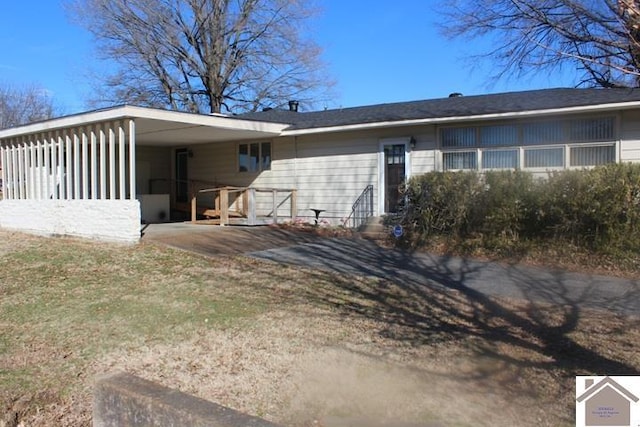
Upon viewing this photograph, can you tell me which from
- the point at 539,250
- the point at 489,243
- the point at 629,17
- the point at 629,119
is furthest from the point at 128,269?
the point at 629,119

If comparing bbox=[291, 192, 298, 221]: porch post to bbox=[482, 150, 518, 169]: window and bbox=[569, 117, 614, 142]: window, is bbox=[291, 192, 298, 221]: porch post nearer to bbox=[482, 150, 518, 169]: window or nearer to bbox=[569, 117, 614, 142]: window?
bbox=[482, 150, 518, 169]: window

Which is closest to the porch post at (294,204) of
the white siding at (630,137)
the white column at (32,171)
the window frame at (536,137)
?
the window frame at (536,137)

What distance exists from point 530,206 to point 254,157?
9.67 meters

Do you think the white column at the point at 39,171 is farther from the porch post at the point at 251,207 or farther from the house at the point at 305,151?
the porch post at the point at 251,207

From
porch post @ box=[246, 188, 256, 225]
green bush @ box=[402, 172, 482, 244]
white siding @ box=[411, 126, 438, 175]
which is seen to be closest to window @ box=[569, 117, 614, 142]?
green bush @ box=[402, 172, 482, 244]

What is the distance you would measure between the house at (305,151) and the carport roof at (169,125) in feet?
0.10

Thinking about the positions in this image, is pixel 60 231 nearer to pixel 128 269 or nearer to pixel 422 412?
pixel 128 269

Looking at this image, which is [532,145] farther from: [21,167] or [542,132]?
[21,167]

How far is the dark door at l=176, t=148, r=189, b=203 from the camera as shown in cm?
1927

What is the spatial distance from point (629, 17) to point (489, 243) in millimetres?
5697

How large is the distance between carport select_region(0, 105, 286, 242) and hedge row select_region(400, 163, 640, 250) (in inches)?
224

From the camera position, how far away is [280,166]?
52.8 ft

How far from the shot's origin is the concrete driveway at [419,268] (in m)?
6.97

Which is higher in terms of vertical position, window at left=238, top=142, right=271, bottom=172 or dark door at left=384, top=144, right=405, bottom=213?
window at left=238, top=142, right=271, bottom=172
